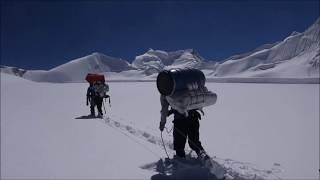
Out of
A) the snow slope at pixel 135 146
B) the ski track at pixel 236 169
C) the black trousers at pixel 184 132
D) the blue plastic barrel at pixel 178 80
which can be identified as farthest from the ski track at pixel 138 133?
the blue plastic barrel at pixel 178 80

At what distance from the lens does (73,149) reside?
8.01 m

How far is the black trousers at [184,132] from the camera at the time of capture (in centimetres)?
707

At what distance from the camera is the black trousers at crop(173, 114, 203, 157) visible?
7.07 metres

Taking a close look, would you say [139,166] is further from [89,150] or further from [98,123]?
[98,123]

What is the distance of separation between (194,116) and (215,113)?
9.17m

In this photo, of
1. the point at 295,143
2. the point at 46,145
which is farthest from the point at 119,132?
the point at 295,143

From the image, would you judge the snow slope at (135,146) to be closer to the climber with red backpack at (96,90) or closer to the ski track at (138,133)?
the ski track at (138,133)

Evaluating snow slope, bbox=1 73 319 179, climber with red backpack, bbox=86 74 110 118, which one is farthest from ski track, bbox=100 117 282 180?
climber with red backpack, bbox=86 74 110 118

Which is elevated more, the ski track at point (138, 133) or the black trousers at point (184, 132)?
the black trousers at point (184, 132)

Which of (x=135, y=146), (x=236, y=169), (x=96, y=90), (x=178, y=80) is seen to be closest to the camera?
(x=178, y=80)

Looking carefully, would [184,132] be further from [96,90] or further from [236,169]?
[96,90]

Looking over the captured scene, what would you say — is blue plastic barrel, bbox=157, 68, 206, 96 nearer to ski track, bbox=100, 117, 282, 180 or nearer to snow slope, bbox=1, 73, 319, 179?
ski track, bbox=100, 117, 282, 180

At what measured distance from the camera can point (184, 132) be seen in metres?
7.11

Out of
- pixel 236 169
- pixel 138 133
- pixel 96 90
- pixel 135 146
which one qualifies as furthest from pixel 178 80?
pixel 96 90
